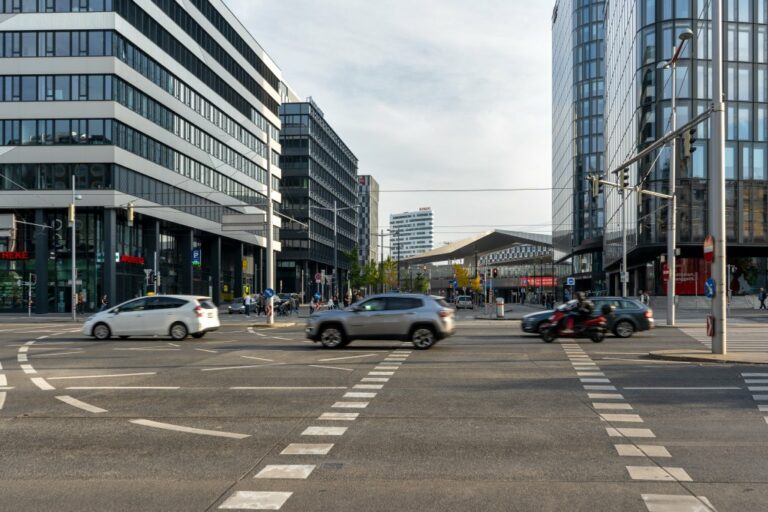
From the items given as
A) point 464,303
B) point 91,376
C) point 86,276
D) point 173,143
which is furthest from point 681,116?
point 91,376

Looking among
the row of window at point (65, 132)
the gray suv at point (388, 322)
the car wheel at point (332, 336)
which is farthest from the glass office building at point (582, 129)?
the car wheel at point (332, 336)

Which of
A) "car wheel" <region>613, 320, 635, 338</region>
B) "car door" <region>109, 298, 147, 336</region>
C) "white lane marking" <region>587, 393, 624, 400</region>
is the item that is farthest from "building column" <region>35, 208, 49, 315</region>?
"white lane marking" <region>587, 393, 624, 400</region>

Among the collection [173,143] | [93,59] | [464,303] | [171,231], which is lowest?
[464,303]

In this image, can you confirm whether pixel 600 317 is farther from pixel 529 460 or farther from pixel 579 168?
pixel 579 168

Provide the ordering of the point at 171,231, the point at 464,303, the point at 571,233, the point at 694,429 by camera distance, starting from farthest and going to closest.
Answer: the point at 571,233, the point at 464,303, the point at 171,231, the point at 694,429

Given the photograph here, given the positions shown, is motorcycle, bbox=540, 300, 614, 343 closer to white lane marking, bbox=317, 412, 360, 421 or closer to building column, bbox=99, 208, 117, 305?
white lane marking, bbox=317, 412, 360, 421

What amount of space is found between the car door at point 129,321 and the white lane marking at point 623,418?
61.9 feet

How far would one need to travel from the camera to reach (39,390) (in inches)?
520

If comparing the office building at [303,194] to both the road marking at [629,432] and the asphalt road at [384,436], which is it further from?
the road marking at [629,432]

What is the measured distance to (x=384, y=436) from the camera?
29.3ft

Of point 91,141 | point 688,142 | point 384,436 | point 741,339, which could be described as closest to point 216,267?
point 91,141

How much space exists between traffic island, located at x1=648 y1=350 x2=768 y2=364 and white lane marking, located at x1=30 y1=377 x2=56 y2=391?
1339cm

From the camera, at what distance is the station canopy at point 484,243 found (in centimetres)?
12131

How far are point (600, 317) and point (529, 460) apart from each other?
54.6ft
